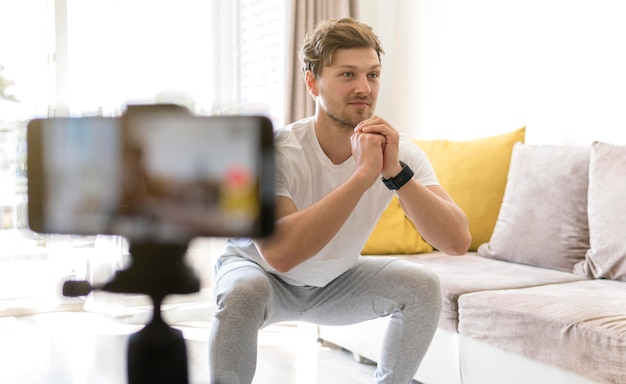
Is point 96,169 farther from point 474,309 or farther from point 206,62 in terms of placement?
point 206,62

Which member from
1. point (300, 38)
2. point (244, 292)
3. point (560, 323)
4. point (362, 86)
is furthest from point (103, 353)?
point (300, 38)

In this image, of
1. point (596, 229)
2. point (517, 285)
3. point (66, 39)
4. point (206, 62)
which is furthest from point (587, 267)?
point (66, 39)

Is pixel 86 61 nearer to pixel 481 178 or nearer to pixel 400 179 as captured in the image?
pixel 481 178

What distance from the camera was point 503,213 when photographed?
2.54 m

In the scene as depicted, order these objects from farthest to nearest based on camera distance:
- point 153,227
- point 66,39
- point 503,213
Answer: point 66,39
point 503,213
point 153,227

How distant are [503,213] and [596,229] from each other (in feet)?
1.41

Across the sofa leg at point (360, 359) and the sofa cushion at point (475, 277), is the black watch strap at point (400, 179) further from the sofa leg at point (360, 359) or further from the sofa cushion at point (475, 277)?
the sofa leg at point (360, 359)

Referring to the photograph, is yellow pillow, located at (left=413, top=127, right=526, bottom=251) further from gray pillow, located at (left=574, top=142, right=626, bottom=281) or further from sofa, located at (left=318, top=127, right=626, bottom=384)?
gray pillow, located at (left=574, top=142, right=626, bottom=281)

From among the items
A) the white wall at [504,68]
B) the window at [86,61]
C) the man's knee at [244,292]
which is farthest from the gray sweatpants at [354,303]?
the window at [86,61]

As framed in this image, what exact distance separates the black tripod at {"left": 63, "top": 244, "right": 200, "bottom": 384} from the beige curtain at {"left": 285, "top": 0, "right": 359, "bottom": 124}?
3155mm

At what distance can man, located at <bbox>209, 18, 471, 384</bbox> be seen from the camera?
1516 mm

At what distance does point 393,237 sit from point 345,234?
1.07m

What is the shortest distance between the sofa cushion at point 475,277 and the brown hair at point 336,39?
81 centimetres

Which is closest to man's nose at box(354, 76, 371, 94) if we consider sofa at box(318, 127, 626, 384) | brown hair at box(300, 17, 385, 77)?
brown hair at box(300, 17, 385, 77)
